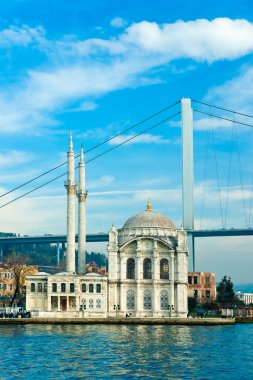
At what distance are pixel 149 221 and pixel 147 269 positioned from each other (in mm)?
6290

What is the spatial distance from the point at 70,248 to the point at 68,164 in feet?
33.8

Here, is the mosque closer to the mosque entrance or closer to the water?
the mosque entrance

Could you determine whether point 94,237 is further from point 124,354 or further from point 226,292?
point 124,354

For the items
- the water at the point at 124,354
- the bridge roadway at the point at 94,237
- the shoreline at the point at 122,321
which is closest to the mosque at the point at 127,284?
the shoreline at the point at 122,321

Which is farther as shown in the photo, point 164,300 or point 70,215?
point 70,215

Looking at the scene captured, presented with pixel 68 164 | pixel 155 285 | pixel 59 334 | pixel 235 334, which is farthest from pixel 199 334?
pixel 68 164

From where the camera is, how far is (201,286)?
105 meters

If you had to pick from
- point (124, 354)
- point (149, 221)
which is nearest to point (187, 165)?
point (149, 221)

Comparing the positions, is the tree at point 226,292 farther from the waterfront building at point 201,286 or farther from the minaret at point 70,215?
the minaret at point 70,215

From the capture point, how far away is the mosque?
79188 millimetres

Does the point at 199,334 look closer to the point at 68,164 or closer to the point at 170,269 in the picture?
the point at 170,269

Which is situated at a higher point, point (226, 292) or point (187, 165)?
point (187, 165)

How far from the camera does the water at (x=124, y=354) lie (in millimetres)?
36188

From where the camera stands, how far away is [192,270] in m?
101
